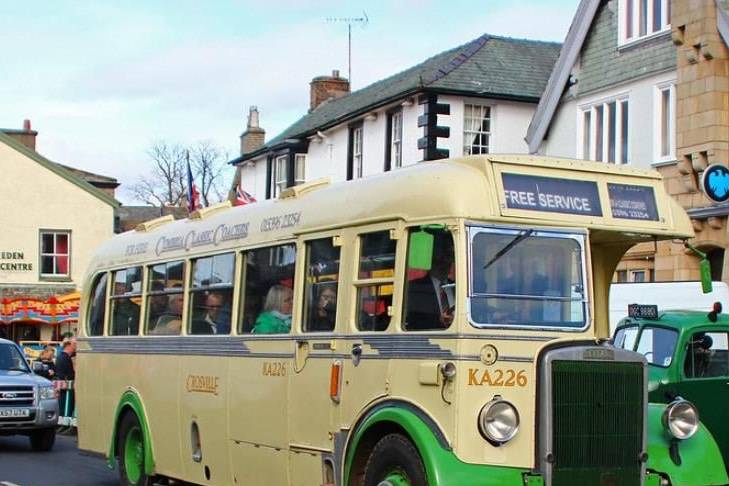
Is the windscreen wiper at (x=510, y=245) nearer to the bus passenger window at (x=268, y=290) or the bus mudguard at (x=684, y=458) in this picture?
the bus mudguard at (x=684, y=458)

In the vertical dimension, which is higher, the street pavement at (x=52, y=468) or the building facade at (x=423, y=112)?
the building facade at (x=423, y=112)

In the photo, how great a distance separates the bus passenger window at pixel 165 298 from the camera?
42.4 feet

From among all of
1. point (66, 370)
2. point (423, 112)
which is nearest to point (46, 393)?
point (66, 370)

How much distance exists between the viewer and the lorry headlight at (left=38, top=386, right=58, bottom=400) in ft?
65.5

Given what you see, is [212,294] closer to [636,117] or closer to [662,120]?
[662,120]

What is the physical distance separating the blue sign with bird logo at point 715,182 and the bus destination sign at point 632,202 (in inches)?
524

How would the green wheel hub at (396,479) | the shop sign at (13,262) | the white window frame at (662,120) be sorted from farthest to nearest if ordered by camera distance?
the shop sign at (13,262), the white window frame at (662,120), the green wheel hub at (396,479)

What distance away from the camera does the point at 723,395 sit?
1408 cm

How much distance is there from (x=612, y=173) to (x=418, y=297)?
1817 mm

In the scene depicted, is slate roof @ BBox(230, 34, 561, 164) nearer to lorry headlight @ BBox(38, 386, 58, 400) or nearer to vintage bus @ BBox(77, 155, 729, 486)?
lorry headlight @ BBox(38, 386, 58, 400)

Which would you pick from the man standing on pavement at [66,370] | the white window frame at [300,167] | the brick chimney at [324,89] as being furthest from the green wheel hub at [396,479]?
the brick chimney at [324,89]

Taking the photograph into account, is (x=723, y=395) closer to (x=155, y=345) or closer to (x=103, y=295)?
(x=155, y=345)

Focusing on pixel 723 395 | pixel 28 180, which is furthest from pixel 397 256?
pixel 28 180

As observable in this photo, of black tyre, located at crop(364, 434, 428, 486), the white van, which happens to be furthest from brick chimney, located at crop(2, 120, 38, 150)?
black tyre, located at crop(364, 434, 428, 486)
